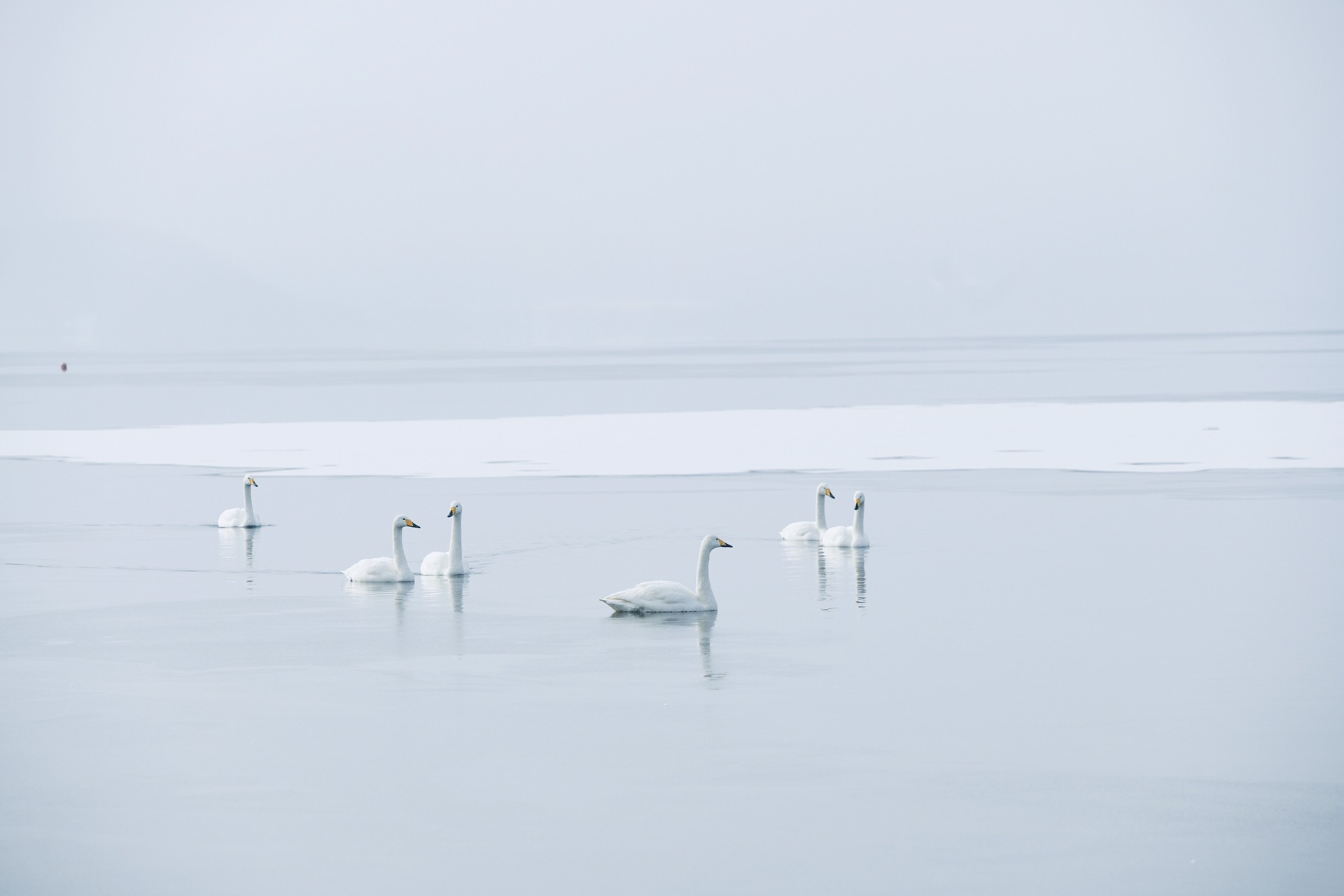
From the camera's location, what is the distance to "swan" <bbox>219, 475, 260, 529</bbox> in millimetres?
20438

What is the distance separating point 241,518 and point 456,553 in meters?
5.06

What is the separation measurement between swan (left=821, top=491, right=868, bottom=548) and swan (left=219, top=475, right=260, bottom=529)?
254 inches

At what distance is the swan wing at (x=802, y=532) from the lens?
61.8ft

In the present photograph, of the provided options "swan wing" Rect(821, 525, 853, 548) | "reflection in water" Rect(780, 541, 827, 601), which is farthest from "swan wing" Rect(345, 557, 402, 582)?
"swan wing" Rect(821, 525, 853, 548)

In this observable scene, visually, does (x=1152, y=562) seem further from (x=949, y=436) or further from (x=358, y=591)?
(x=949, y=436)

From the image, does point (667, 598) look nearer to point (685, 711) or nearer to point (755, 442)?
point (685, 711)

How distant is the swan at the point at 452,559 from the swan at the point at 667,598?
2.53 metres

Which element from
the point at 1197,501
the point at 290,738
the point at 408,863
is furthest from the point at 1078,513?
the point at 408,863

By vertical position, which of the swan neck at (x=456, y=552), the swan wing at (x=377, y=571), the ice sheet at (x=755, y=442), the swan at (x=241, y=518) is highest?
the ice sheet at (x=755, y=442)

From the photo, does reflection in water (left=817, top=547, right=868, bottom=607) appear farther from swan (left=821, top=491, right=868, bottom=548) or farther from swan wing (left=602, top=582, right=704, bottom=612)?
swan wing (left=602, top=582, right=704, bottom=612)

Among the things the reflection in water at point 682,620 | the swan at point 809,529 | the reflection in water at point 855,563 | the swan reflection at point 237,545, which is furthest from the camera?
the swan at point 809,529

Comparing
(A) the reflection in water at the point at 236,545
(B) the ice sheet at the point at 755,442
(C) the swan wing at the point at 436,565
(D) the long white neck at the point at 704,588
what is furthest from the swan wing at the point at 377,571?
(B) the ice sheet at the point at 755,442

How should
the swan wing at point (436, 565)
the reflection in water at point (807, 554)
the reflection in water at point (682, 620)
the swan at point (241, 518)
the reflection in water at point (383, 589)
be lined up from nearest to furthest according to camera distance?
the reflection in water at point (682, 620) → the reflection in water at point (383, 589) → the swan wing at point (436, 565) → the reflection in water at point (807, 554) → the swan at point (241, 518)

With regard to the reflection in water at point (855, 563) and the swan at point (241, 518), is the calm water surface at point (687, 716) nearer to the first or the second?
the reflection in water at point (855, 563)
